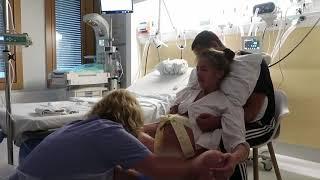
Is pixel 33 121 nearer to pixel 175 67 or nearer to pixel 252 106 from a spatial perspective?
pixel 252 106

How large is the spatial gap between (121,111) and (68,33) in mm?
3433

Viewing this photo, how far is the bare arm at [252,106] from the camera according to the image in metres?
1.60

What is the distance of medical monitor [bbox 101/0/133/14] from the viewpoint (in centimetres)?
358

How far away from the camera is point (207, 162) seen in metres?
1.18

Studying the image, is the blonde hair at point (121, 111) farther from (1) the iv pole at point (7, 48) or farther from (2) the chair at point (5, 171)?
(1) the iv pole at point (7, 48)

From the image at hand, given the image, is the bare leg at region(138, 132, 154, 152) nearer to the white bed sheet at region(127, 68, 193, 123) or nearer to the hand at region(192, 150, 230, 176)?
the hand at region(192, 150, 230, 176)

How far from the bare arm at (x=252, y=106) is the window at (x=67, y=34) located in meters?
3.14

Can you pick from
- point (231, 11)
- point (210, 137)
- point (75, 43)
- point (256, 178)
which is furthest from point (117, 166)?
point (75, 43)

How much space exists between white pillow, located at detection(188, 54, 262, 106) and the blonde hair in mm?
522

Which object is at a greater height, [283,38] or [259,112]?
[283,38]

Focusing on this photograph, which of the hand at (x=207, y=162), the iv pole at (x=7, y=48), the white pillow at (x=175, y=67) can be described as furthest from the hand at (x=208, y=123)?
the white pillow at (x=175, y=67)

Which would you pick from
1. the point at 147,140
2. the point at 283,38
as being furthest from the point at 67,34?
the point at 147,140

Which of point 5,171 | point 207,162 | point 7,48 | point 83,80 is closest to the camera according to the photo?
point 207,162

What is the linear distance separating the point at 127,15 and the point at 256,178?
2.80m
